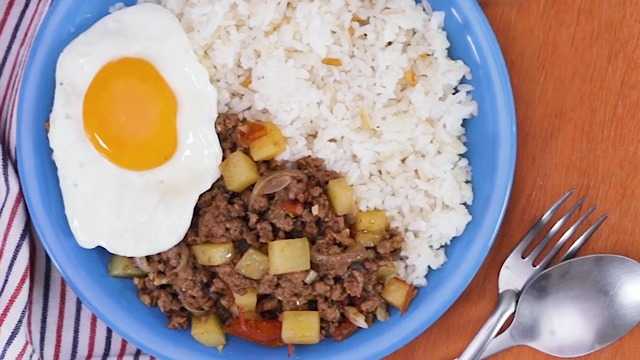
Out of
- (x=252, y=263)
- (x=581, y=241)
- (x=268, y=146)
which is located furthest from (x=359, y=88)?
(x=581, y=241)

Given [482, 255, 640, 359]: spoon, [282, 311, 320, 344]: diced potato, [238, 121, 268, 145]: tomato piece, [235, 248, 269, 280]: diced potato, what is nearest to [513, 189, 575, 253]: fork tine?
[482, 255, 640, 359]: spoon

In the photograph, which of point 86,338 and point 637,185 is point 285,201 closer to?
point 86,338

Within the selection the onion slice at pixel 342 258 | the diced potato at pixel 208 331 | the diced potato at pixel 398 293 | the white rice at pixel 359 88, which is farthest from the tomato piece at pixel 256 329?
the white rice at pixel 359 88

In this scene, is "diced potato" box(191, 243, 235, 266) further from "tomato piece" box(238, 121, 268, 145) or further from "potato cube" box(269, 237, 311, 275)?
"tomato piece" box(238, 121, 268, 145)

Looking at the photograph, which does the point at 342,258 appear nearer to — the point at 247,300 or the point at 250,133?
the point at 247,300

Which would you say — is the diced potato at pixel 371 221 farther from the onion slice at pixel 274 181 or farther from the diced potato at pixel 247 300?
the diced potato at pixel 247 300

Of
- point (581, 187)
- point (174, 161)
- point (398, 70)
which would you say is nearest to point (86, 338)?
point (174, 161)
